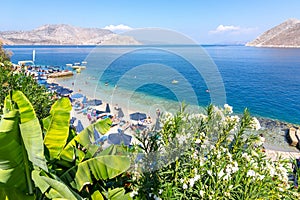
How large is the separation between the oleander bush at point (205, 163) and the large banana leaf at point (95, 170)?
0.41 meters

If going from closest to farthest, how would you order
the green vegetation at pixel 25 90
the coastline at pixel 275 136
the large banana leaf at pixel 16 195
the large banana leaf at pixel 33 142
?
the large banana leaf at pixel 33 142 < the large banana leaf at pixel 16 195 < the green vegetation at pixel 25 90 < the coastline at pixel 275 136

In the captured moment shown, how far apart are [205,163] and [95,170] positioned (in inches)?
55.8

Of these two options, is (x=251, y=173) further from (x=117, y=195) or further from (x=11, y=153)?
(x=11, y=153)

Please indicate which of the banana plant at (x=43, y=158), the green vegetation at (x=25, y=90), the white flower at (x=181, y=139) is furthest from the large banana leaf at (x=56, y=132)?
the green vegetation at (x=25, y=90)

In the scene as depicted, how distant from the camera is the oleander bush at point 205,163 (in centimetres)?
277

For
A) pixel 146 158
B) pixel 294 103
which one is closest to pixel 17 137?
pixel 146 158

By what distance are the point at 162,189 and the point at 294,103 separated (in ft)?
103

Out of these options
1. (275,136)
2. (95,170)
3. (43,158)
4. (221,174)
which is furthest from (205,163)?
(275,136)

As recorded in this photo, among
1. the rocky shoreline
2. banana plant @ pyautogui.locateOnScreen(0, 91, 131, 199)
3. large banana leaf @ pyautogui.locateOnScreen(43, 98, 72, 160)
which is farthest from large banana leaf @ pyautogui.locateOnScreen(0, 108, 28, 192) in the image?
the rocky shoreline

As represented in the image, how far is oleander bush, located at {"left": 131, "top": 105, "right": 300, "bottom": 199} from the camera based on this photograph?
9.08 feet

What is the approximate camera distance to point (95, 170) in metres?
2.87

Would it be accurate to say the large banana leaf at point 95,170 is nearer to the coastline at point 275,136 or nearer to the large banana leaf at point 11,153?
the large banana leaf at point 11,153

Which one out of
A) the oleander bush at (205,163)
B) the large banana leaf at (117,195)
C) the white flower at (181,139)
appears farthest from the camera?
the large banana leaf at (117,195)

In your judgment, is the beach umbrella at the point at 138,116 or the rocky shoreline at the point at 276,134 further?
the rocky shoreline at the point at 276,134
